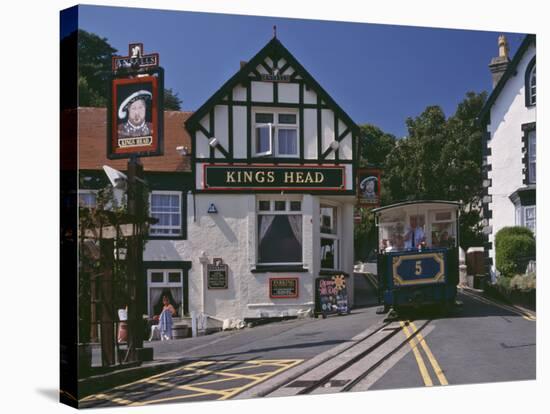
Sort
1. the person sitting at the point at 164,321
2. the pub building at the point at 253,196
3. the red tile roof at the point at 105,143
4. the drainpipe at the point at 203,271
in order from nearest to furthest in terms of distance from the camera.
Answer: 1. the red tile roof at the point at 105,143
2. the person sitting at the point at 164,321
3. the pub building at the point at 253,196
4. the drainpipe at the point at 203,271

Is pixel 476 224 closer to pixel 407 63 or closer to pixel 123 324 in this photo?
pixel 407 63

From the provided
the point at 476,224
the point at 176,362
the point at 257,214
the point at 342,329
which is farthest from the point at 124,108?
the point at 476,224

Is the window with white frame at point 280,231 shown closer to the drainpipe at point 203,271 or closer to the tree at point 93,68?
the drainpipe at point 203,271

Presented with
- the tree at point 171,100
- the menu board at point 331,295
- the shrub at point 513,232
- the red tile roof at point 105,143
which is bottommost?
the menu board at point 331,295

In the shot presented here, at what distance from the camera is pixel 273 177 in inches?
439

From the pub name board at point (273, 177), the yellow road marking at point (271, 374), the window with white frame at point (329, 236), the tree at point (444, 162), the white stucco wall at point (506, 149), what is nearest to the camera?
the yellow road marking at point (271, 374)

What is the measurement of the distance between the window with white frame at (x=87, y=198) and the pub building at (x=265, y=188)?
131 centimetres

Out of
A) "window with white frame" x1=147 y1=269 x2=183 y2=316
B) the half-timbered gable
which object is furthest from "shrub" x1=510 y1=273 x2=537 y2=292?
"window with white frame" x1=147 y1=269 x2=183 y2=316

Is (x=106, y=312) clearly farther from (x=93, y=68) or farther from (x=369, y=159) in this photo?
(x=369, y=159)

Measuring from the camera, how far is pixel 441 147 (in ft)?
40.4

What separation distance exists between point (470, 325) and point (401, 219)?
1673 millimetres

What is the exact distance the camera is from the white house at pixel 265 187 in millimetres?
10953

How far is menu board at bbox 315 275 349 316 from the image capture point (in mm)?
11336

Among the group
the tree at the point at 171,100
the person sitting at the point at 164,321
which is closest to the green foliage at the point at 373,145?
the tree at the point at 171,100
